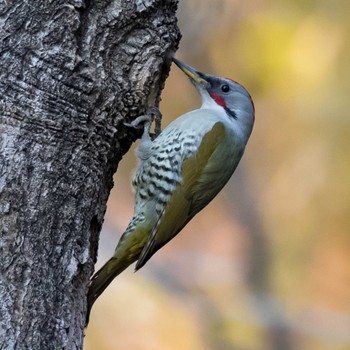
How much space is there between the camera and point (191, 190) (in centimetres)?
377

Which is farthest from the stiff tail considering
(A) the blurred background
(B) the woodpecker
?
(A) the blurred background

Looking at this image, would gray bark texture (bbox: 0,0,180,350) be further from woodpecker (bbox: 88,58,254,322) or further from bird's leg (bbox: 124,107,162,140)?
woodpecker (bbox: 88,58,254,322)

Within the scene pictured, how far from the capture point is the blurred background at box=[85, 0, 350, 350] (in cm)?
622

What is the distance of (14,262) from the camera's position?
268 centimetres

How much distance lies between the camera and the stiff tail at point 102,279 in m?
3.31

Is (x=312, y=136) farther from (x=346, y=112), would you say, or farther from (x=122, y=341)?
(x=122, y=341)

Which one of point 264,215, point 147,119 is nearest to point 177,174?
point 147,119

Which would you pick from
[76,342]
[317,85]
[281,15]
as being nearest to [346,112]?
[317,85]

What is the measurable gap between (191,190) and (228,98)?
55 centimetres

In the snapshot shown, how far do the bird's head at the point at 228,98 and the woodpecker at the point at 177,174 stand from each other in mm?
62

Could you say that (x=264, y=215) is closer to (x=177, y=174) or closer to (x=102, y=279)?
(x=177, y=174)

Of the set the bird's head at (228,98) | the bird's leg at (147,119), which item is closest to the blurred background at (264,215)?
the bird's head at (228,98)

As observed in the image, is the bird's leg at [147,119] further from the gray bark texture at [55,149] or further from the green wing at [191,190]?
the green wing at [191,190]

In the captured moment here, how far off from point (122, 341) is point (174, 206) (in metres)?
2.72
